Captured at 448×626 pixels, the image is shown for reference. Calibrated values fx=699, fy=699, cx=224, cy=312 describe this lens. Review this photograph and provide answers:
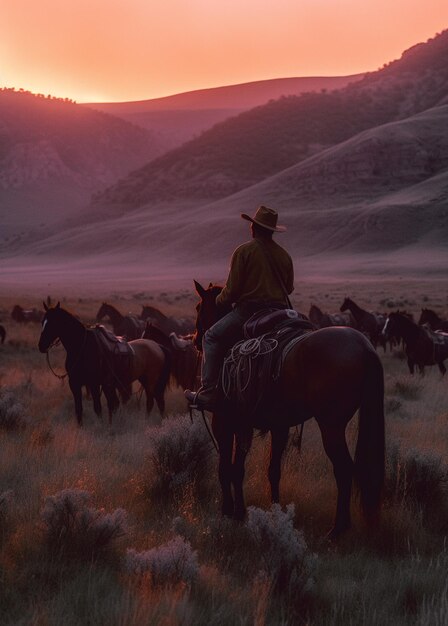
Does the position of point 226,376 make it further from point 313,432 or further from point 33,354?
point 33,354

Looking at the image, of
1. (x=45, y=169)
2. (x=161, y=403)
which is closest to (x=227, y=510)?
(x=161, y=403)

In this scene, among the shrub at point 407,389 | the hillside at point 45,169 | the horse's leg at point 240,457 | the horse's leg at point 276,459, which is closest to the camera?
the horse's leg at point 240,457

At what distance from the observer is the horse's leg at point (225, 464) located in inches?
251

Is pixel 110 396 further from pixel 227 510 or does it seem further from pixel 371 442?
pixel 371 442

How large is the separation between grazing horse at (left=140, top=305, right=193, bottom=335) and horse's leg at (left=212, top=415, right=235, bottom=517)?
14.3 metres

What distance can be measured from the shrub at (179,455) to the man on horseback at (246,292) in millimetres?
467

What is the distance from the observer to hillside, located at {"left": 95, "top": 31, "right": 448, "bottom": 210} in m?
149

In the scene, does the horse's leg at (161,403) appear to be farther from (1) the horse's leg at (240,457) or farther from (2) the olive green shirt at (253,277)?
(2) the olive green shirt at (253,277)

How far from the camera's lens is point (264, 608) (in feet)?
13.5

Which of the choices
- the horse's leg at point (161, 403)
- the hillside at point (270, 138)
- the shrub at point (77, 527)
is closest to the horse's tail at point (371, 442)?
the shrub at point (77, 527)

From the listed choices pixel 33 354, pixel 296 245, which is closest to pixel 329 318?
pixel 33 354

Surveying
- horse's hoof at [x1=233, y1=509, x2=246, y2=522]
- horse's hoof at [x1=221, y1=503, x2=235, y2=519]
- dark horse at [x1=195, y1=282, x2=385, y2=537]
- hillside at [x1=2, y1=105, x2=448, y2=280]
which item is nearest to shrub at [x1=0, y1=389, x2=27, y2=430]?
horse's hoof at [x1=221, y1=503, x2=235, y2=519]

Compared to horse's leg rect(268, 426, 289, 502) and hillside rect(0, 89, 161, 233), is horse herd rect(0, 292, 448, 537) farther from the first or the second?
hillside rect(0, 89, 161, 233)

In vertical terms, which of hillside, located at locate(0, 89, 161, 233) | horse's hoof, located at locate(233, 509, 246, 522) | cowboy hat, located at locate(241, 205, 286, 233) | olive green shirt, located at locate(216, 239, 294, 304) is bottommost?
horse's hoof, located at locate(233, 509, 246, 522)
